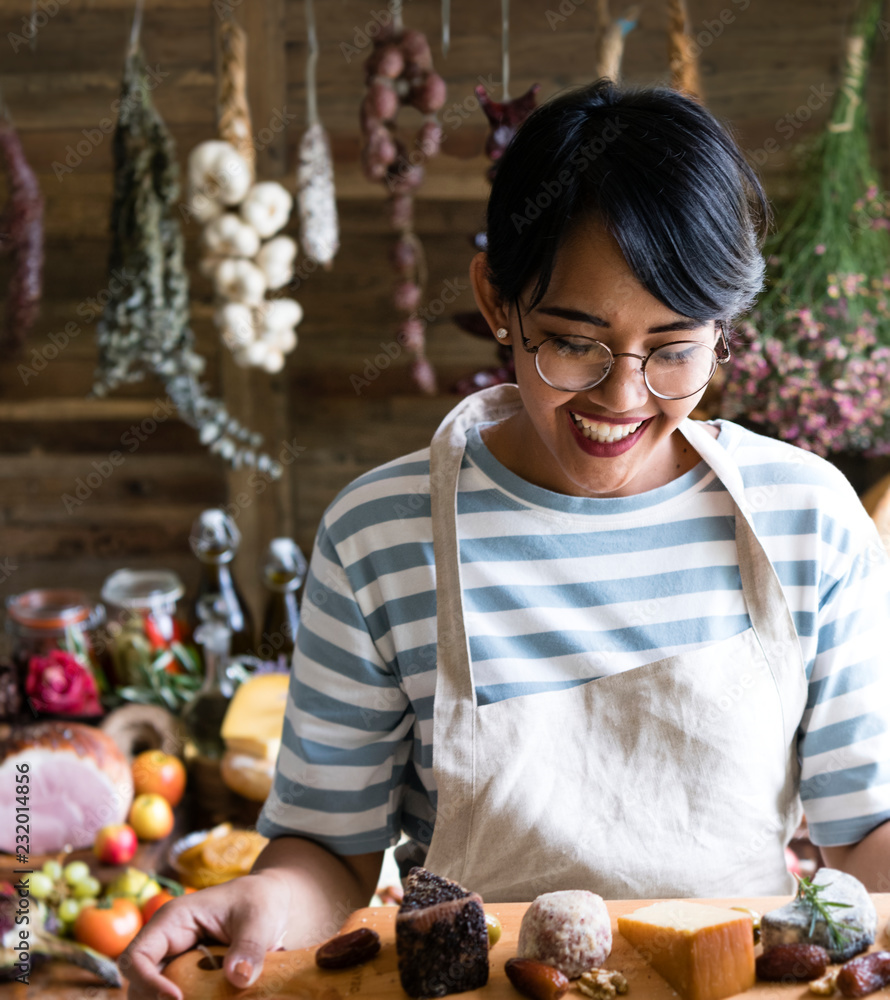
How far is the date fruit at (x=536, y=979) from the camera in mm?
636

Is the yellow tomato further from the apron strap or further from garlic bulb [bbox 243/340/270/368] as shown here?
the apron strap

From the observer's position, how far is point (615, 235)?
0.75 meters

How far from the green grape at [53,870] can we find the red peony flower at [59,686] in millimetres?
308

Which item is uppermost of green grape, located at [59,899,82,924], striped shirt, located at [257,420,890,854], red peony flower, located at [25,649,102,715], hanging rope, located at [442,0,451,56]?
hanging rope, located at [442,0,451,56]

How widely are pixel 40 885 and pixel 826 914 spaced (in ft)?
4.25

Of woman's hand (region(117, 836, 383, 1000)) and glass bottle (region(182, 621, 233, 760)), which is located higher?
woman's hand (region(117, 836, 383, 1000))

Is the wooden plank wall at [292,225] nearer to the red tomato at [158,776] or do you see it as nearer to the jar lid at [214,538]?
the jar lid at [214,538]

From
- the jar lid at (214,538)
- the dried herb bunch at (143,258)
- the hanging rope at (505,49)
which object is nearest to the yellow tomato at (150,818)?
the jar lid at (214,538)

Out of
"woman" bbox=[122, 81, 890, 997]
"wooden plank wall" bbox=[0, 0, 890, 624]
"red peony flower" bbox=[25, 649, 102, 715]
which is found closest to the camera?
"woman" bbox=[122, 81, 890, 997]

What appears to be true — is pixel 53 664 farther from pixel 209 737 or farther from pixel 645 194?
pixel 645 194

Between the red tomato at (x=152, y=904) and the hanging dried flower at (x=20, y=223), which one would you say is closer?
the red tomato at (x=152, y=904)

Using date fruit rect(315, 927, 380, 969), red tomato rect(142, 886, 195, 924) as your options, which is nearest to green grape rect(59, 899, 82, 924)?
red tomato rect(142, 886, 195, 924)

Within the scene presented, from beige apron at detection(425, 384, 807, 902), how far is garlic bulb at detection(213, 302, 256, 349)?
4.09 ft

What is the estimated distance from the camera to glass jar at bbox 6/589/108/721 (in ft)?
6.06
